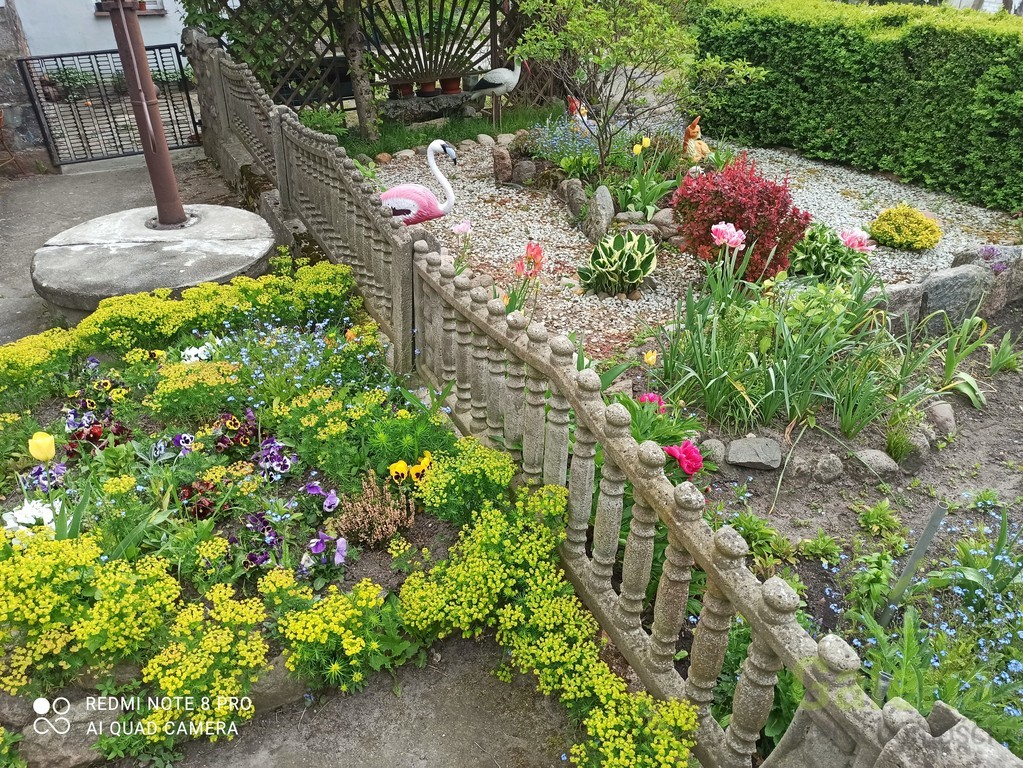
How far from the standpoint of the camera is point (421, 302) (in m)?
3.84

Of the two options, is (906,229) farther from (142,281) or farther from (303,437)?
(142,281)

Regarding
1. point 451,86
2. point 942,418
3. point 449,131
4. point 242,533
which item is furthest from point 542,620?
point 451,86

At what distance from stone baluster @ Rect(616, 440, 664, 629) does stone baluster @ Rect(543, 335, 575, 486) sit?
0.44 meters

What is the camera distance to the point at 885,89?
8391mm

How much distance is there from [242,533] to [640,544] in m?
1.74

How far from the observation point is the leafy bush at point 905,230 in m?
6.57

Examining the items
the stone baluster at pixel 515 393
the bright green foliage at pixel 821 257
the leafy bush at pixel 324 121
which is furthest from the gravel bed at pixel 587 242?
the stone baluster at pixel 515 393

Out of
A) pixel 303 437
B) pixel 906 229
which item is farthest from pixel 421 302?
pixel 906 229

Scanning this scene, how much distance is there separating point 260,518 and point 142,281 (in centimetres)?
272

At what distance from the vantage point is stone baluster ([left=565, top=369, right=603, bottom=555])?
103 inches

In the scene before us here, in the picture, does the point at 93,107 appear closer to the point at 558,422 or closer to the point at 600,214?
the point at 600,214

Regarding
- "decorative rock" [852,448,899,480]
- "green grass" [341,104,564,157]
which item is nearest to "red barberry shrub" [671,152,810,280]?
"decorative rock" [852,448,899,480]

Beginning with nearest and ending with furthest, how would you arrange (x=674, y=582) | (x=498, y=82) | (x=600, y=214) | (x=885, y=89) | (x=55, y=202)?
(x=674, y=582)
(x=600, y=214)
(x=55, y=202)
(x=885, y=89)
(x=498, y=82)

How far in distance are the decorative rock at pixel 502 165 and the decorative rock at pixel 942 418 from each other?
506 cm
